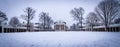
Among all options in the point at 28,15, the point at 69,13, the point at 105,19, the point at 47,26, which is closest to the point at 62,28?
the point at 47,26

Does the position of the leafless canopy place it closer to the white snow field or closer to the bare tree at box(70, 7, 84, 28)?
A: the bare tree at box(70, 7, 84, 28)

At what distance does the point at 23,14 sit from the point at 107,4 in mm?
20853

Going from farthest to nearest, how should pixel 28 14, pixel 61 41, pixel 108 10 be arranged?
pixel 28 14 < pixel 108 10 < pixel 61 41

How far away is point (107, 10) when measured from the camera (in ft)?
79.5

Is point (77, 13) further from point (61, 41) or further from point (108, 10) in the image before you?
point (61, 41)

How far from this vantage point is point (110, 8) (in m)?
→ 24.2

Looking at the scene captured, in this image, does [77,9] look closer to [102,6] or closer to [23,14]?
[102,6]

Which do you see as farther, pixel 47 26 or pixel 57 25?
pixel 57 25

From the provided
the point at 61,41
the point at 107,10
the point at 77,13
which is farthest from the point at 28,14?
the point at 61,41

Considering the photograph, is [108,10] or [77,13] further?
[77,13]

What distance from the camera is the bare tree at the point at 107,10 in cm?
2370

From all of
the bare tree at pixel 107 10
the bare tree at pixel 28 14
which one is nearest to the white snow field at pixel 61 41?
the bare tree at pixel 107 10

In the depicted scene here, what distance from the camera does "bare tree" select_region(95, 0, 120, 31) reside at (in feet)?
77.8

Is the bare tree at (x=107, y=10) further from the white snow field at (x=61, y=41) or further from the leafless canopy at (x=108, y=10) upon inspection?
the white snow field at (x=61, y=41)
